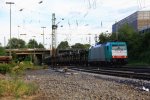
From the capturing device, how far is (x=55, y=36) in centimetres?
10038

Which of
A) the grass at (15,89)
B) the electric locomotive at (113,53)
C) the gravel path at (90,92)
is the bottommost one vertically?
the gravel path at (90,92)

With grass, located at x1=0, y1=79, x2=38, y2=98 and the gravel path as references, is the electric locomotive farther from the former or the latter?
grass, located at x1=0, y1=79, x2=38, y2=98

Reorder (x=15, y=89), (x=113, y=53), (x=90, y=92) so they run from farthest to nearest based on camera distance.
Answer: (x=113, y=53) < (x=90, y=92) < (x=15, y=89)

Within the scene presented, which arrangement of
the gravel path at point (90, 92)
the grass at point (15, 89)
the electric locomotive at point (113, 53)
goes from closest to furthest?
the gravel path at point (90, 92) < the grass at point (15, 89) < the electric locomotive at point (113, 53)

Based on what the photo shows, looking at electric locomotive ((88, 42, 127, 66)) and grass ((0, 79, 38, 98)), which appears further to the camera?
electric locomotive ((88, 42, 127, 66))

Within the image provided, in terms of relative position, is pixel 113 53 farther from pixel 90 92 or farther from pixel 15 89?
pixel 15 89

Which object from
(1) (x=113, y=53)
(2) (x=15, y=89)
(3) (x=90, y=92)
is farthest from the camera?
(1) (x=113, y=53)

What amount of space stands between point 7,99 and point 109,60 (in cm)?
3851

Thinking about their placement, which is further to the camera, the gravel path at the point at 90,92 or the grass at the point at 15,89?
the grass at the point at 15,89

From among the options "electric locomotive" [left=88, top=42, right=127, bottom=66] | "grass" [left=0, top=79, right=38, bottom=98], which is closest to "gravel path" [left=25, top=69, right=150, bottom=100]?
"grass" [left=0, top=79, right=38, bottom=98]

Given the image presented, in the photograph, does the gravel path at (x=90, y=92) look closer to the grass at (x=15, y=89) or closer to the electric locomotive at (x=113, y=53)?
the grass at (x=15, y=89)

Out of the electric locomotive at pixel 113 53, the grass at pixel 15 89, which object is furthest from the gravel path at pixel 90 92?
the electric locomotive at pixel 113 53

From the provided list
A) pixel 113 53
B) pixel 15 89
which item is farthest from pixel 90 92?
pixel 113 53

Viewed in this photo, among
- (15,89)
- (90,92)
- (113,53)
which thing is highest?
(113,53)
